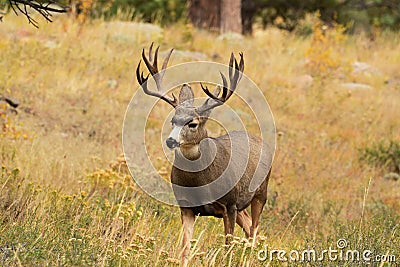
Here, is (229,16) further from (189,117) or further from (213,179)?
(189,117)

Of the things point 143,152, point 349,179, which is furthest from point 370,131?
point 143,152

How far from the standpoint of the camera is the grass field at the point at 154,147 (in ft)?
18.0

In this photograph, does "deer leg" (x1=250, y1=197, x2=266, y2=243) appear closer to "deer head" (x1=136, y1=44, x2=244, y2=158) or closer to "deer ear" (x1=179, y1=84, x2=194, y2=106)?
"deer head" (x1=136, y1=44, x2=244, y2=158)

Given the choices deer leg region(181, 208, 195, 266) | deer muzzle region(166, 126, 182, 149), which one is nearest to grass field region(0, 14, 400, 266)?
deer leg region(181, 208, 195, 266)

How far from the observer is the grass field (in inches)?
216

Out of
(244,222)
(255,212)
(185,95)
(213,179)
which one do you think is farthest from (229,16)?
(213,179)

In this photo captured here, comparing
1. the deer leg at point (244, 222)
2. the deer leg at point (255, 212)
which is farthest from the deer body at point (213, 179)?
the deer leg at point (244, 222)

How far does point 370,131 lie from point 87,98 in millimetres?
Result: 4950

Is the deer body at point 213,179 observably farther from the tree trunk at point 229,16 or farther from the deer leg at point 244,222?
the tree trunk at point 229,16

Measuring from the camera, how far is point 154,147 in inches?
405

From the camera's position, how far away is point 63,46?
1371cm

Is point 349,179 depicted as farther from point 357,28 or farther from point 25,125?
point 357,28

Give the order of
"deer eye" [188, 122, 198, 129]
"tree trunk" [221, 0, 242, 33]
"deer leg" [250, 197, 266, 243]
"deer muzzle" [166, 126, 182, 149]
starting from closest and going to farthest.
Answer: "deer muzzle" [166, 126, 182, 149]
"deer eye" [188, 122, 198, 129]
"deer leg" [250, 197, 266, 243]
"tree trunk" [221, 0, 242, 33]

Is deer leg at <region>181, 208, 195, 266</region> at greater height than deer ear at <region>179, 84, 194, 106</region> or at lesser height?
lesser
